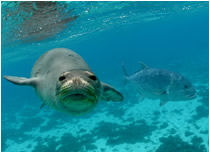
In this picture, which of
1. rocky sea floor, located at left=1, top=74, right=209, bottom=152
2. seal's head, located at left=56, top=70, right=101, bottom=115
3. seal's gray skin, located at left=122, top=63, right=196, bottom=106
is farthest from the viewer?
rocky sea floor, located at left=1, top=74, right=209, bottom=152

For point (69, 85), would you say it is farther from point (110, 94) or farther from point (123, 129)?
point (123, 129)

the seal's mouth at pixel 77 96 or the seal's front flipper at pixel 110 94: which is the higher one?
the seal's front flipper at pixel 110 94

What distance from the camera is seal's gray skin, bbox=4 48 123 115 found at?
2.40 meters

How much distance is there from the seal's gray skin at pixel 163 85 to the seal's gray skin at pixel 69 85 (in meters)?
3.01

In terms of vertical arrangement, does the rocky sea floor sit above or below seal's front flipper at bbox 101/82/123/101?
above

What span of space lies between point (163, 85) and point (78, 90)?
4.92m

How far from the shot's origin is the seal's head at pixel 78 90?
7.77ft

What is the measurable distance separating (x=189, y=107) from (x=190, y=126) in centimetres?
250

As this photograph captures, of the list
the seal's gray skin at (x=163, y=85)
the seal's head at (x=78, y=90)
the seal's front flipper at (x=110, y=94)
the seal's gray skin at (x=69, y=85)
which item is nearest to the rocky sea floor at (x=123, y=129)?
the seal's gray skin at (x=163, y=85)

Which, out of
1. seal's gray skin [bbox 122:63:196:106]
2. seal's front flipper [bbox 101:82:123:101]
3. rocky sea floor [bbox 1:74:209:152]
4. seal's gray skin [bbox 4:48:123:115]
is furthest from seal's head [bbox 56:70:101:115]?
rocky sea floor [bbox 1:74:209:152]

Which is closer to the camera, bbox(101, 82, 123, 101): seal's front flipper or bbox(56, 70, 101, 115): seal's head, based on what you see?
bbox(56, 70, 101, 115): seal's head

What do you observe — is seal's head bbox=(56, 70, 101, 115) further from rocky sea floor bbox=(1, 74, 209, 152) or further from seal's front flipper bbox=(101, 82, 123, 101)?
rocky sea floor bbox=(1, 74, 209, 152)

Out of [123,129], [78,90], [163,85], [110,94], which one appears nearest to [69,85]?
[78,90]

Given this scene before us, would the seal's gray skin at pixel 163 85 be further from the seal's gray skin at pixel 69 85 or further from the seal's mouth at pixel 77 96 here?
the seal's mouth at pixel 77 96
